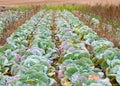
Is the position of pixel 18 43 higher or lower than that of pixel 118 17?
higher

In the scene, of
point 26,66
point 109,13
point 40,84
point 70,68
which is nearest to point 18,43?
point 26,66

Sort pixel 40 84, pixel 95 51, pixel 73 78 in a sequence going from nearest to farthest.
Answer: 1. pixel 40 84
2. pixel 73 78
3. pixel 95 51

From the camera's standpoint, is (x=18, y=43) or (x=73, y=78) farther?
(x=18, y=43)

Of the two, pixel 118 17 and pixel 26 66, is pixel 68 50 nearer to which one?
pixel 26 66

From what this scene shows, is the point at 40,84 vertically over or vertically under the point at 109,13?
over

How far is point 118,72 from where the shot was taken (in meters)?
4.81

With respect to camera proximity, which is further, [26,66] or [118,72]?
[26,66]

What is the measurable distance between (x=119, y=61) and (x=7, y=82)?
177 cm

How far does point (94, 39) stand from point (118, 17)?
8927 millimetres

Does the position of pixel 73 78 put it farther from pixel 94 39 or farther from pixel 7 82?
pixel 94 39

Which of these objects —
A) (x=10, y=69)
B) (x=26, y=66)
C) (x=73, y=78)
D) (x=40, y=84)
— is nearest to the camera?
(x=40, y=84)

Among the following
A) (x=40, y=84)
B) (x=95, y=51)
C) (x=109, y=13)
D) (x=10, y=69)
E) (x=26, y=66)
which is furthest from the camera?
(x=109, y=13)

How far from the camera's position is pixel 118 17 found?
655 inches

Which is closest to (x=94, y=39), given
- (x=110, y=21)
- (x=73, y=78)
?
(x=73, y=78)
